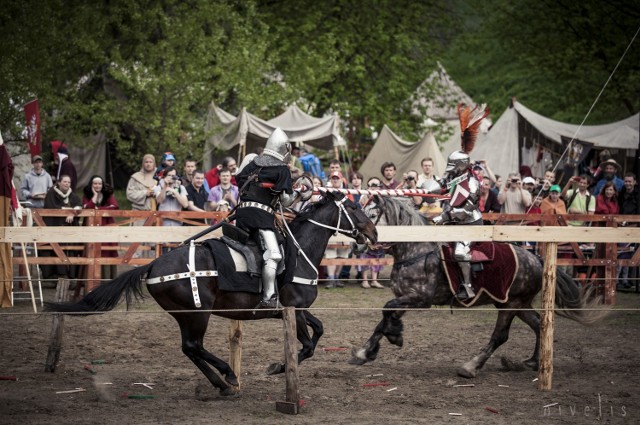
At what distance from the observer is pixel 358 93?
96.6ft

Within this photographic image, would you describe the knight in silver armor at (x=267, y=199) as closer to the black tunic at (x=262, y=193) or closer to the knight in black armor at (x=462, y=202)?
the black tunic at (x=262, y=193)

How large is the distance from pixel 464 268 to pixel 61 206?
7.88 meters

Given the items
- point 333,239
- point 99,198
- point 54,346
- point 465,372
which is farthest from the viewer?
point 99,198

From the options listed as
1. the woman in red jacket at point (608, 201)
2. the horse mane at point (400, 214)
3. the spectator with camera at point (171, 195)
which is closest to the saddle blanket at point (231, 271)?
the horse mane at point (400, 214)

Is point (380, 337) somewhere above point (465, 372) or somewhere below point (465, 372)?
above

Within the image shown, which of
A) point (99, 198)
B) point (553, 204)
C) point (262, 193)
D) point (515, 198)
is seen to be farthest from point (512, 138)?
point (262, 193)

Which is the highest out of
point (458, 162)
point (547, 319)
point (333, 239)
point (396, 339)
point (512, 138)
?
point (512, 138)

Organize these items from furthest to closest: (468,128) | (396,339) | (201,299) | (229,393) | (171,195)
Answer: (171,195) → (468,128) → (396,339) → (229,393) → (201,299)

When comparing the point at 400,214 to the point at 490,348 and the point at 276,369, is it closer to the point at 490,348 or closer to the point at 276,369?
the point at 490,348

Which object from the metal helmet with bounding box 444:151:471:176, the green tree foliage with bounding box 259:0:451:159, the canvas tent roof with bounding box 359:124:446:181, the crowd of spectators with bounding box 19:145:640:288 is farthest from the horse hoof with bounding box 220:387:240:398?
the green tree foliage with bounding box 259:0:451:159

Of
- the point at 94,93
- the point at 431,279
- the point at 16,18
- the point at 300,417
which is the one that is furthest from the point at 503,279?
the point at 94,93

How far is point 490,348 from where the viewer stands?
391 inches

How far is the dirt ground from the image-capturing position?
8.02 meters

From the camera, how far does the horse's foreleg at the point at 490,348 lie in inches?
382
